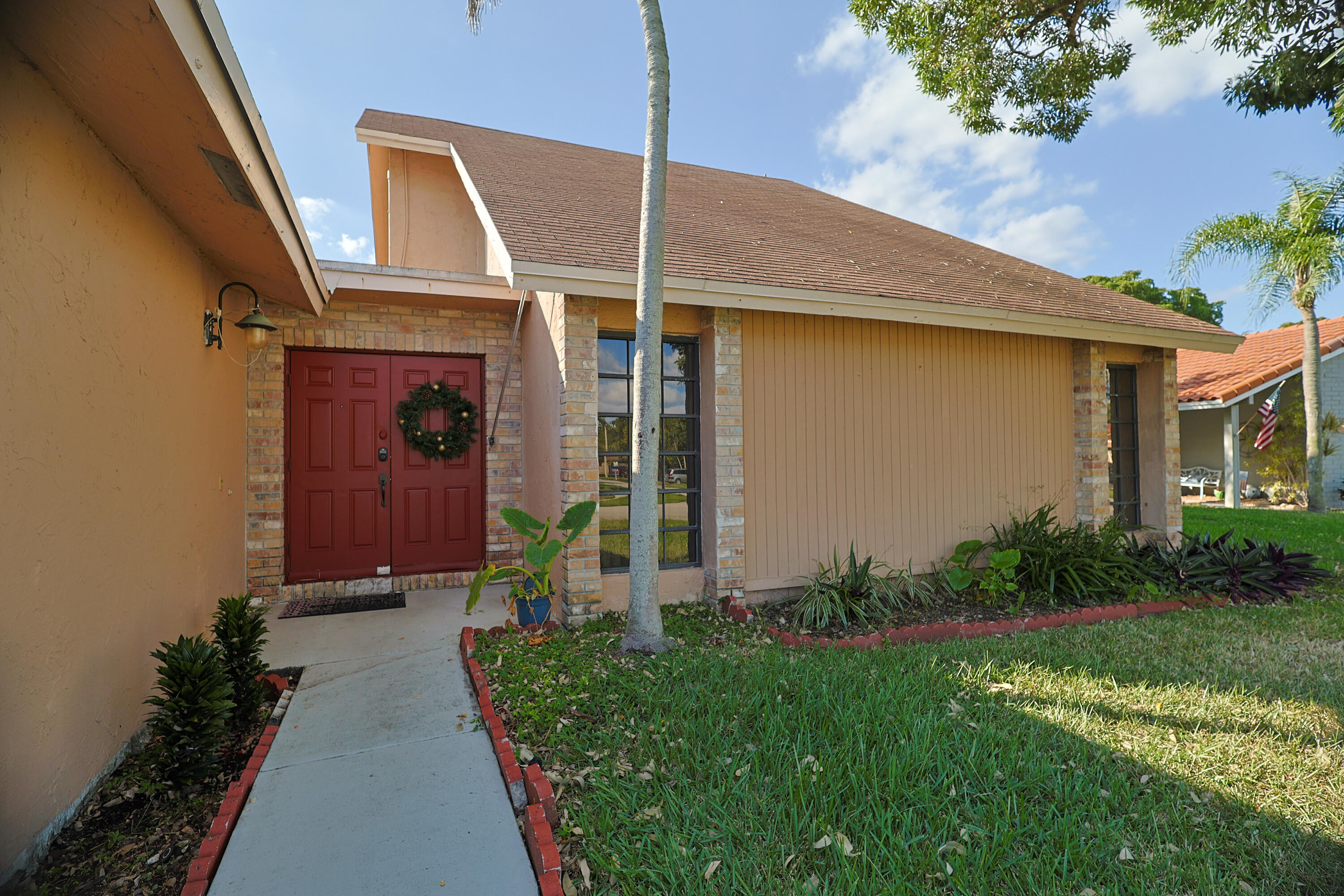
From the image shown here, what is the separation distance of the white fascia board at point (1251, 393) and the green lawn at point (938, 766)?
11.3 m

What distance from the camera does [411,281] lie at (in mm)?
5027

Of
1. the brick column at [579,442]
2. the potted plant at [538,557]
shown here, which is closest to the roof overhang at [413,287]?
the brick column at [579,442]

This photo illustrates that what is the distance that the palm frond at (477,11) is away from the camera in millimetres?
4883

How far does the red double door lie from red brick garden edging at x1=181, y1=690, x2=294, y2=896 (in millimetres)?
2663

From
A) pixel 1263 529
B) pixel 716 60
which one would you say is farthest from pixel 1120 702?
pixel 1263 529

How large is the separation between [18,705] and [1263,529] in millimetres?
12269

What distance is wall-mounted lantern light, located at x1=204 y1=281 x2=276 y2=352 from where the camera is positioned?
4117 millimetres

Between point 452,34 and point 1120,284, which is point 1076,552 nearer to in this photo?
point 452,34

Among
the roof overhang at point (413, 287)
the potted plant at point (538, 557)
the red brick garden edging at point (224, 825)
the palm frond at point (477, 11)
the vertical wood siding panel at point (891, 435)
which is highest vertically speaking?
the palm frond at point (477, 11)

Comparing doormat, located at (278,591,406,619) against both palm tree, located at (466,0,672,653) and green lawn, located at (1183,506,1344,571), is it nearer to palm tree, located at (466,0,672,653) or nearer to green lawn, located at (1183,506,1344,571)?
palm tree, located at (466,0,672,653)

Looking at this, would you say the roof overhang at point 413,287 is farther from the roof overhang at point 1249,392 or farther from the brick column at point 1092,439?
the roof overhang at point 1249,392

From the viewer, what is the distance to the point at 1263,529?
8.46 meters

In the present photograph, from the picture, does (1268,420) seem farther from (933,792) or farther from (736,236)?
(933,792)

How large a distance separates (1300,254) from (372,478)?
15.6 meters
